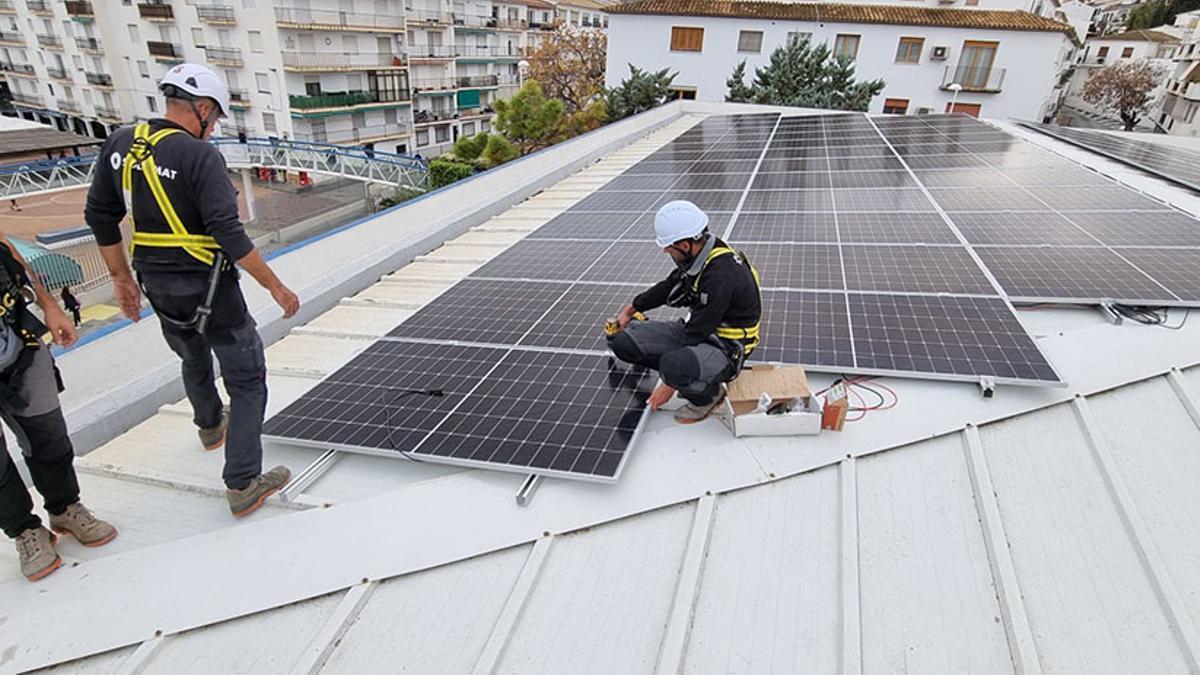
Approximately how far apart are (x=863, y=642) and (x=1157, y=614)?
130 cm

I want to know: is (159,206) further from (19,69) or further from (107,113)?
(19,69)

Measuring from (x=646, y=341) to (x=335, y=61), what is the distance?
40.5 meters

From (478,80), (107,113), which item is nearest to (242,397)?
(478,80)

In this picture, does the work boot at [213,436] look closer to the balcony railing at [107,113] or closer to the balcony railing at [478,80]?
the balcony railing at [478,80]

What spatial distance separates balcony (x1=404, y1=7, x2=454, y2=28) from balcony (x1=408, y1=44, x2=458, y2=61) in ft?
5.27

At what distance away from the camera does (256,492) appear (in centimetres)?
359

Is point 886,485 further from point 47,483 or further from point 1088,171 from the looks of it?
point 1088,171

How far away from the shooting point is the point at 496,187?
1087cm

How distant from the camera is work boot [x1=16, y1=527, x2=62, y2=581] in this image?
10.3 feet

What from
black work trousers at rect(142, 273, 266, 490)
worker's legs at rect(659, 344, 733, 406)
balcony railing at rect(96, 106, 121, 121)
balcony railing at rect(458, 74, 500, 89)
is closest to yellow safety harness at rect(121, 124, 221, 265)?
black work trousers at rect(142, 273, 266, 490)

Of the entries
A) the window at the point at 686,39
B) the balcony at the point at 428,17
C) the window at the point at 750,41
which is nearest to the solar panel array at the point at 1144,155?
the window at the point at 750,41

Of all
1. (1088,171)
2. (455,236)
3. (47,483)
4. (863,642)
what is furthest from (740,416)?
(1088,171)

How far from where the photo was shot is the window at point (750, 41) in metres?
35.5

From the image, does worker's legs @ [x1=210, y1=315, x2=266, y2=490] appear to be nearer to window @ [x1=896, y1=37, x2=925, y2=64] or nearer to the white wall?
the white wall
